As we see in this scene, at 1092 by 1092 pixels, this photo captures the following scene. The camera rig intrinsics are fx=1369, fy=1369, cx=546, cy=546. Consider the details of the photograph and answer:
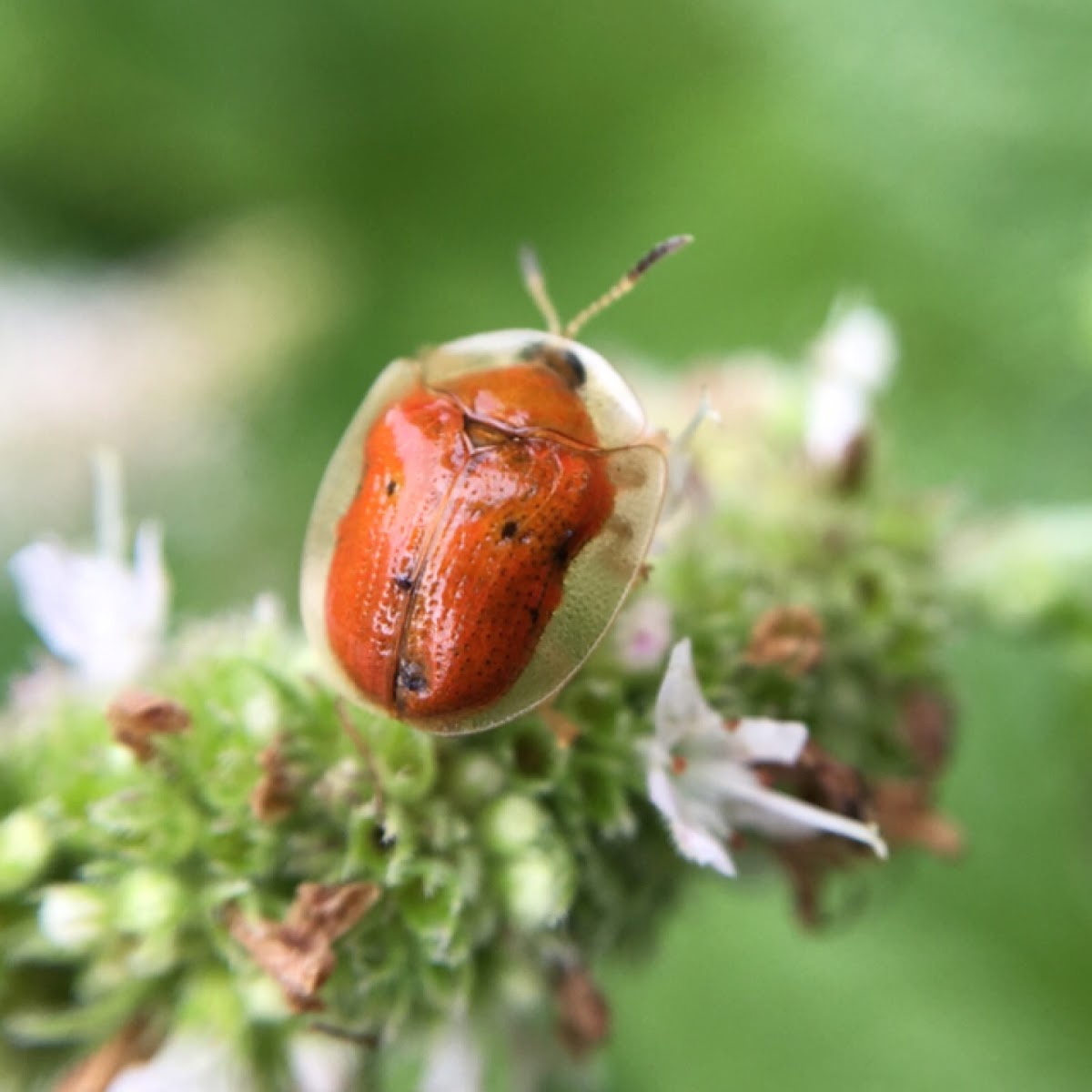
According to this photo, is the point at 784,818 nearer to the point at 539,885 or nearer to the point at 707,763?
the point at 707,763

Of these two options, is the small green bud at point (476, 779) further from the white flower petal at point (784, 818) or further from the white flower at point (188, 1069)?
the white flower at point (188, 1069)

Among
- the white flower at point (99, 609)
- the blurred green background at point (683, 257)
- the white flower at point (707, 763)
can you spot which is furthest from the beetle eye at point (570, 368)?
the blurred green background at point (683, 257)

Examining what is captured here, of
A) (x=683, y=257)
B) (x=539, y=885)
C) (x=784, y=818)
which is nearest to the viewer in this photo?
(x=539, y=885)

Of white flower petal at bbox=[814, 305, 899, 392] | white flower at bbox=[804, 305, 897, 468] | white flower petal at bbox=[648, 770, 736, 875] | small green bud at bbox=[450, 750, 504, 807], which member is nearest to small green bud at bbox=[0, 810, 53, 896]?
small green bud at bbox=[450, 750, 504, 807]

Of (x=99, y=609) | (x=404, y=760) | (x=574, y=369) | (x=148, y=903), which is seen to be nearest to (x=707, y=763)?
(x=404, y=760)

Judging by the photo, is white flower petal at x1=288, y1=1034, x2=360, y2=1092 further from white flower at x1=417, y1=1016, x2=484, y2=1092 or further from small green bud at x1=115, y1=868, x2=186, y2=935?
small green bud at x1=115, y1=868, x2=186, y2=935

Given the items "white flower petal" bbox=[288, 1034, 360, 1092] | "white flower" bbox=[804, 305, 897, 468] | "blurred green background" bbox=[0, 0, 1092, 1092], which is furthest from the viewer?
"blurred green background" bbox=[0, 0, 1092, 1092]

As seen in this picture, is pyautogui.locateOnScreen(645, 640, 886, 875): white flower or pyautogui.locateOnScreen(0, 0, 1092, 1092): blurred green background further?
pyautogui.locateOnScreen(0, 0, 1092, 1092): blurred green background
